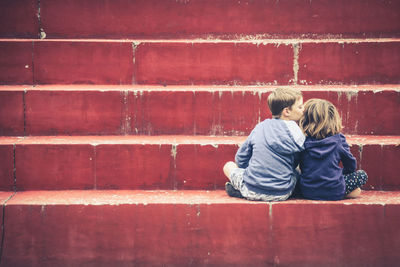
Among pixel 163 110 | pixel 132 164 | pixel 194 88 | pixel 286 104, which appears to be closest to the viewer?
pixel 286 104

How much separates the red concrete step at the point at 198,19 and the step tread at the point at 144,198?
178 cm

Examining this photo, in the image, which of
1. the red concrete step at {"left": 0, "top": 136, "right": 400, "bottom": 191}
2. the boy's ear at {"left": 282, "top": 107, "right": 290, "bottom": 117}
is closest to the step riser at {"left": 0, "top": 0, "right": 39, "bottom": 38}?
the red concrete step at {"left": 0, "top": 136, "right": 400, "bottom": 191}

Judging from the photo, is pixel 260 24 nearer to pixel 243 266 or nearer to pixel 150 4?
pixel 150 4

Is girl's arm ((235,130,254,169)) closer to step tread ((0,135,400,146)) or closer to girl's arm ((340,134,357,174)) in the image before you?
step tread ((0,135,400,146))

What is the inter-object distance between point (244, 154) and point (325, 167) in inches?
22.8

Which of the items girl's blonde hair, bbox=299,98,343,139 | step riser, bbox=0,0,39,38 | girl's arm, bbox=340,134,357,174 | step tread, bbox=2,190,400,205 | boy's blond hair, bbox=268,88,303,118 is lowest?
step tread, bbox=2,190,400,205

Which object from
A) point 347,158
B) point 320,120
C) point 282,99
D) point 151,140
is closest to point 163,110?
point 151,140

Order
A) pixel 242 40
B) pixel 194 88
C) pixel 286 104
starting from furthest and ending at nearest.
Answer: pixel 242 40 → pixel 194 88 → pixel 286 104

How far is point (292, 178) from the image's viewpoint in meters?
3.12

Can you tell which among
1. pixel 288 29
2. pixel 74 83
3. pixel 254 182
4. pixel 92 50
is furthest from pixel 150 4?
pixel 254 182

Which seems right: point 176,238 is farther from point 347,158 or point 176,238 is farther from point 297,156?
point 347,158

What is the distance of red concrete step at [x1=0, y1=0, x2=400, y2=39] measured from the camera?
4328 mm

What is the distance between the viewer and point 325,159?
9.92 feet

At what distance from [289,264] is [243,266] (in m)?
0.32
